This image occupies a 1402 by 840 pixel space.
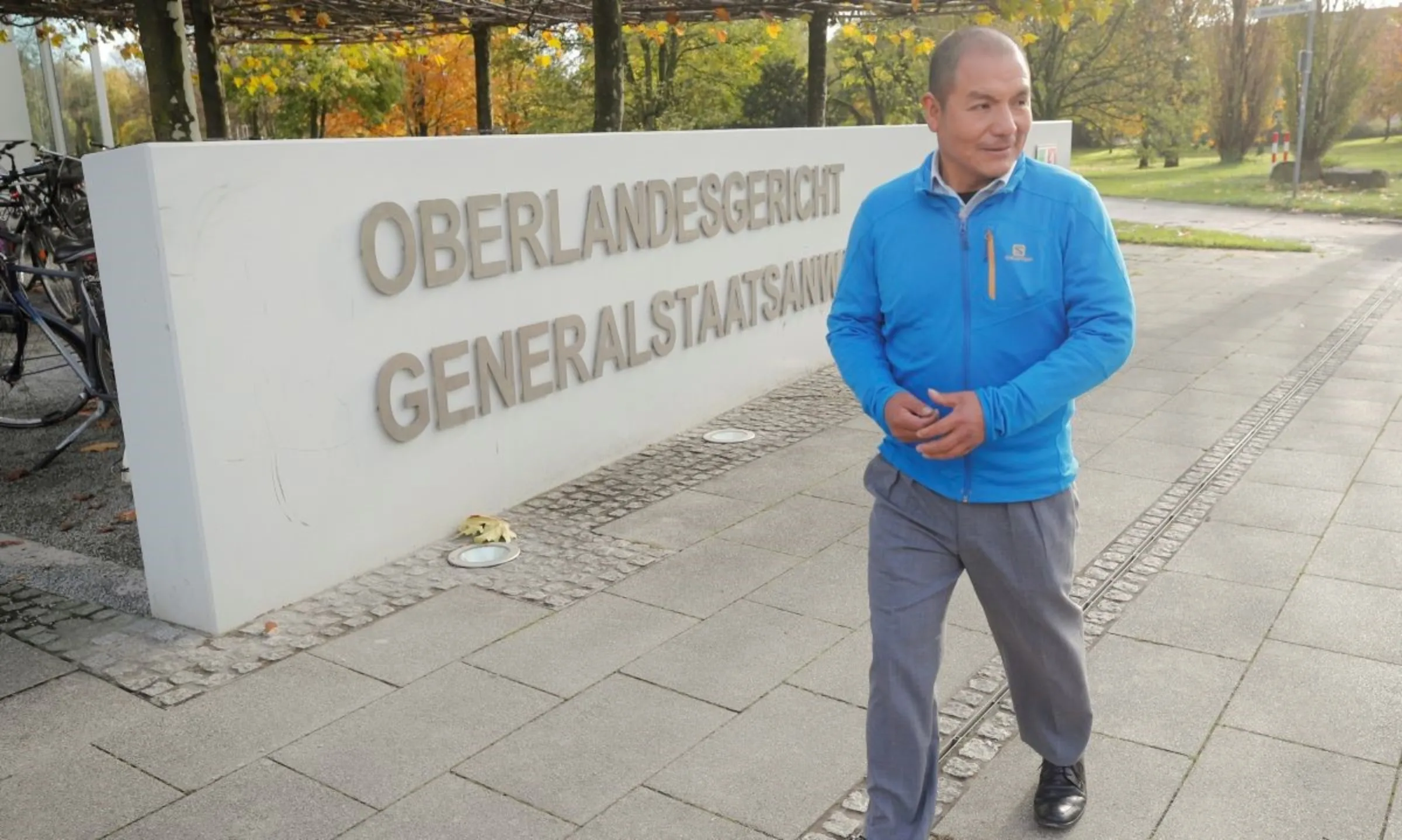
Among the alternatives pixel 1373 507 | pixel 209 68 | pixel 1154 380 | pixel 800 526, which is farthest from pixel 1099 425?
pixel 209 68

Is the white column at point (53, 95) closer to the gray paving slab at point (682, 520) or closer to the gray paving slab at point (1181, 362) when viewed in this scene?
the gray paving slab at point (682, 520)

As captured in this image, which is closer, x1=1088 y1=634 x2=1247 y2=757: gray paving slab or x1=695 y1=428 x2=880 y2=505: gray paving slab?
x1=1088 y1=634 x2=1247 y2=757: gray paving slab

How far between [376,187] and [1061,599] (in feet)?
10.9

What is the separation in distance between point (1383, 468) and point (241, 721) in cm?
556

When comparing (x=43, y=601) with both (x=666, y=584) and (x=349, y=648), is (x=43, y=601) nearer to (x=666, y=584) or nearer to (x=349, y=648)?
(x=349, y=648)

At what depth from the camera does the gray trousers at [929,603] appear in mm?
2670

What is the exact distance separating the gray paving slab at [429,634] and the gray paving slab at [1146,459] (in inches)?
131

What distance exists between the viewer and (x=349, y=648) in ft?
13.9

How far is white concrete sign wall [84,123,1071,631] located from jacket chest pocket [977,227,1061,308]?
2.84 meters

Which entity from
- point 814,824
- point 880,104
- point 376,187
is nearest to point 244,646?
point 376,187

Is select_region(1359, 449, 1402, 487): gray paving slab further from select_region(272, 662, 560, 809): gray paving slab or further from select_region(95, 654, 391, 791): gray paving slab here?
select_region(95, 654, 391, 791): gray paving slab

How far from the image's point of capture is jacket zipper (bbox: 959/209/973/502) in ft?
8.54

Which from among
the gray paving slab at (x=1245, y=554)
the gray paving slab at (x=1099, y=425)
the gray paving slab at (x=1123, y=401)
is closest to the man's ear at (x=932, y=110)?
the gray paving slab at (x=1245, y=554)

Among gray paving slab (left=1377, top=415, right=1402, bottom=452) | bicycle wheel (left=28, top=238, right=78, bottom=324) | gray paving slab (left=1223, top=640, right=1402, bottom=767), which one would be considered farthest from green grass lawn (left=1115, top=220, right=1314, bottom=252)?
bicycle wheel (left=28, top=238, right=78, bottom=324)
